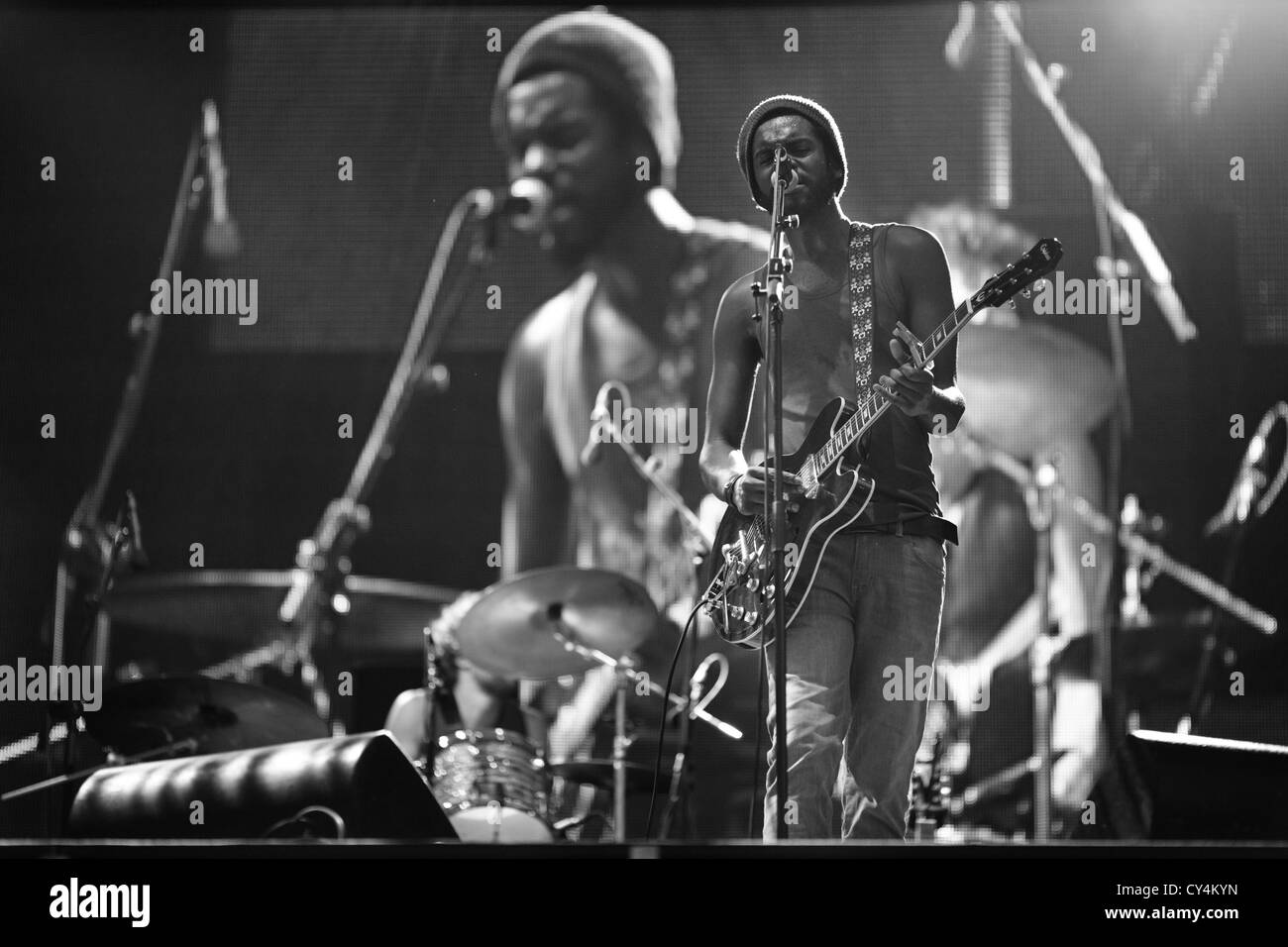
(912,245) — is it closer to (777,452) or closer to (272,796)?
(777,452)

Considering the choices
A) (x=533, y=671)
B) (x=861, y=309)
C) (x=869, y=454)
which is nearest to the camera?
(x=869, y=454)

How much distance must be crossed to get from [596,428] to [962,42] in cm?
190

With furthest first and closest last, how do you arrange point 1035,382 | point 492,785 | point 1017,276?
point 1035,382
point 492,785
point 1017,276

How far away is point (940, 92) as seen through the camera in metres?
5.61

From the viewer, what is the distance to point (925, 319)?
3.81 metres

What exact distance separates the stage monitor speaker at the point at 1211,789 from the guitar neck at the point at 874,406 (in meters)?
1.00

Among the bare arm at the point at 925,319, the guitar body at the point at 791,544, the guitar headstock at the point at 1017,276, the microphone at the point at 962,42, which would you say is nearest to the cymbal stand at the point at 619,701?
the guitar body at the point at 791,544

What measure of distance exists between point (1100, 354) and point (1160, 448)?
391mm

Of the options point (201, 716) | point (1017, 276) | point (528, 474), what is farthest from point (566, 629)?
point (1017, 276)

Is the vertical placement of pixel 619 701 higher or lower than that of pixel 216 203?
lower

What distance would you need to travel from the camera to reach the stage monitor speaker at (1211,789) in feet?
11.9
